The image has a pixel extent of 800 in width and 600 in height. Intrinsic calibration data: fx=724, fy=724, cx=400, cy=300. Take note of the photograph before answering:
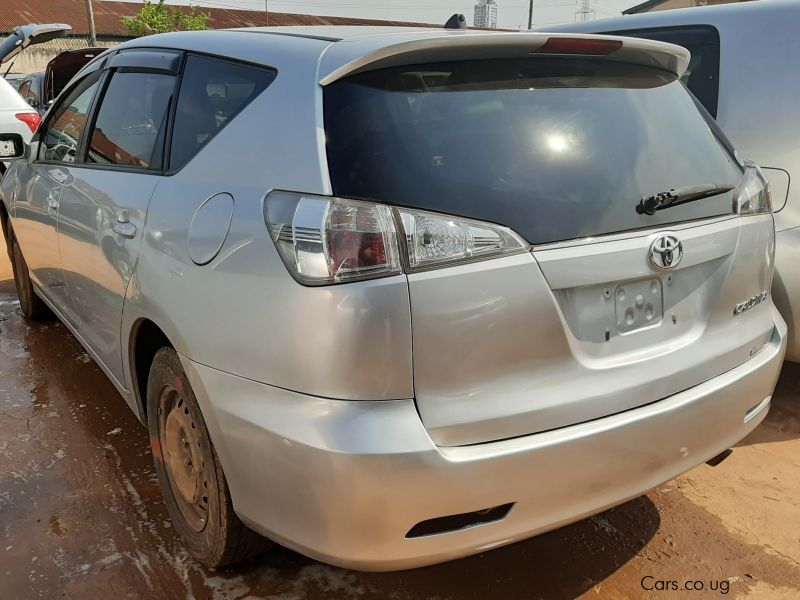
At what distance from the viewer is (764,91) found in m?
3.30

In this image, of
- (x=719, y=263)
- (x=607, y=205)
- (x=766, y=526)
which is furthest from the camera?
(x=766, y=526)

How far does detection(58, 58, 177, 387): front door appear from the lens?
2.54 m

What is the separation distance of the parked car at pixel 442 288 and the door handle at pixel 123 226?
11 centimetres

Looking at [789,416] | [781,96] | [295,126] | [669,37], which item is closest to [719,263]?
[295,126]

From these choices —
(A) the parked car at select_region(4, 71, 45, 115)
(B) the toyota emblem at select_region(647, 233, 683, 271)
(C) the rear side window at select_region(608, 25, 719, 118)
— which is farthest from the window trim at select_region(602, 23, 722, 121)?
(A) the parked car at select_region(4, 71, 45, 115)

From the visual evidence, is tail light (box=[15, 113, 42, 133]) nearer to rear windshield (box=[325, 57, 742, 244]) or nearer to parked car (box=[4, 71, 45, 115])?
parked car (box=[4, 71, 45, 115])

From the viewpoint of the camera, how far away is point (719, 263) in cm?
214

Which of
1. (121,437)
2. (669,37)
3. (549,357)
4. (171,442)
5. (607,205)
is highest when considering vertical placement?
(669,37)

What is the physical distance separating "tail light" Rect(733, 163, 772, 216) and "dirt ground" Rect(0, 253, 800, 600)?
117 centimetres

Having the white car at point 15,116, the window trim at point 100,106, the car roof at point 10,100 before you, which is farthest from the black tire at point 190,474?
the car roof at point 10,100

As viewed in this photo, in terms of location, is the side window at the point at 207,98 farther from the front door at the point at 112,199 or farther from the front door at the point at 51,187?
the front door at the point at 51,187

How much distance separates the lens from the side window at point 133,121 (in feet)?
8.56

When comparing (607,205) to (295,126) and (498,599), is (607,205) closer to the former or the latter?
(295,126)

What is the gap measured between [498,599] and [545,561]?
0.88 ft
